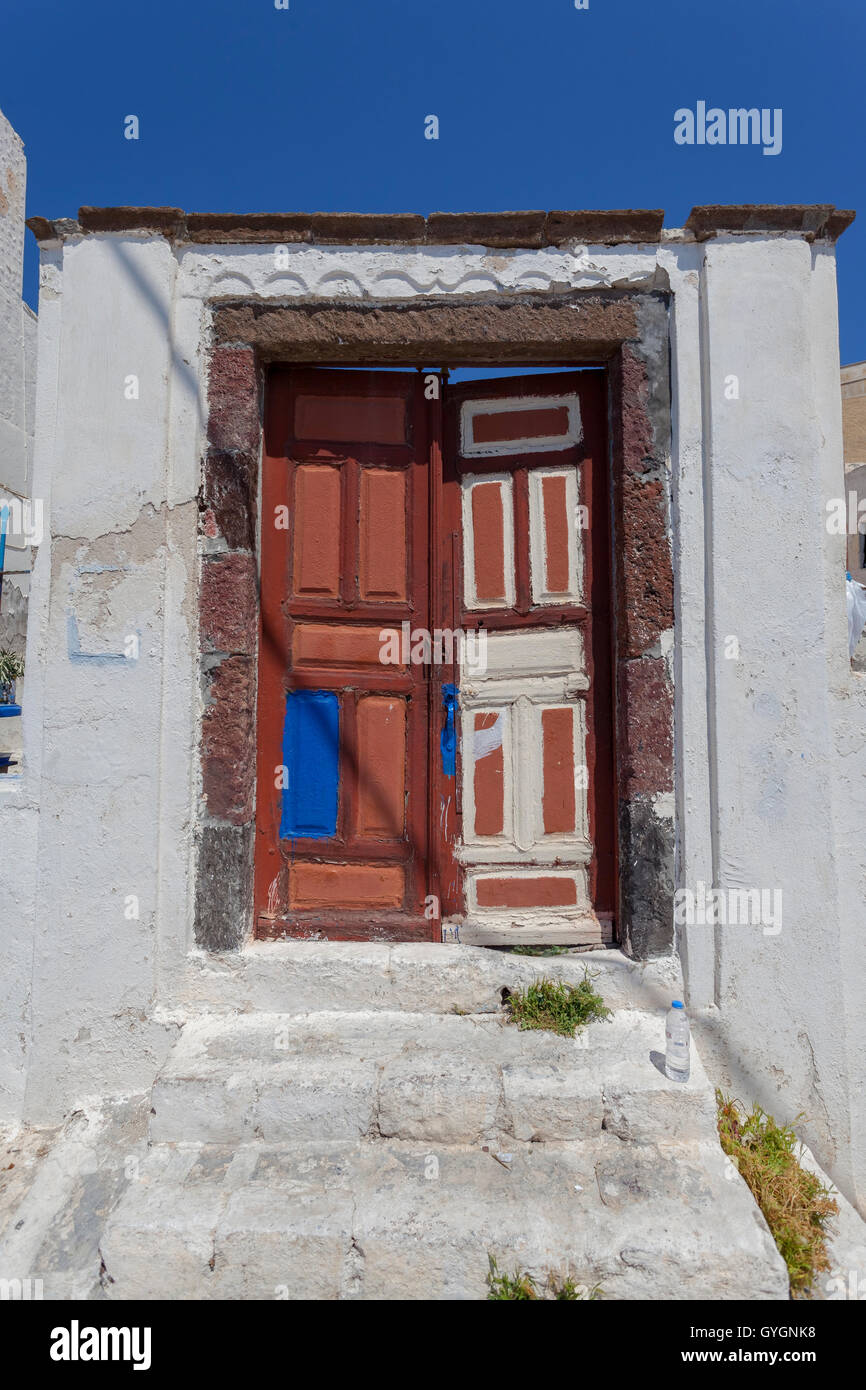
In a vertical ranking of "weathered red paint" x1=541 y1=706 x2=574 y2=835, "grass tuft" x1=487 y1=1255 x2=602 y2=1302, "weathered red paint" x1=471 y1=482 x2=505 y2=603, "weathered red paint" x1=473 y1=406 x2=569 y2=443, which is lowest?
"grass tuft" x1=487 y1=1255 x2=602 y2=1302

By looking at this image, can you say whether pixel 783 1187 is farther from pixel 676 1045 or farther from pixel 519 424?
pixel 519 424

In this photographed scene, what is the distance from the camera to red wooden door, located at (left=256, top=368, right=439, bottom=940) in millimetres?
3146

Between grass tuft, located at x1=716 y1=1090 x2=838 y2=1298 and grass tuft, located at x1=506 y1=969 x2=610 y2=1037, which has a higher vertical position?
grass tuft, located at x1=506 y1=969 x2=610 y2=1037

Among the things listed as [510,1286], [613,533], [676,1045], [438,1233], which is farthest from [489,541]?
[510,1286]

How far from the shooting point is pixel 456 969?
2916mm

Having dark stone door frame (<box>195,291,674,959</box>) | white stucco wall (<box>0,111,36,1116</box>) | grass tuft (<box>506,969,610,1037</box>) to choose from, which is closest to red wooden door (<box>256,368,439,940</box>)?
dark stone door frame (<box>195,291,674,959</box>)

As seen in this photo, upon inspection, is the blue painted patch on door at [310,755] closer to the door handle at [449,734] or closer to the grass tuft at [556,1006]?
the door handle at [449,734]

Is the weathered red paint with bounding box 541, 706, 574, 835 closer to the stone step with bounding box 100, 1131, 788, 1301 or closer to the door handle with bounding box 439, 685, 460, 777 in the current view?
the door handle with bounding box 439, 685, 460, 777

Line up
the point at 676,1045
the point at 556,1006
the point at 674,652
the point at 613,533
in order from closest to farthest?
the point at 676,1045 < the point at 556,1006 < the point at 674,652 < the point at 613,533

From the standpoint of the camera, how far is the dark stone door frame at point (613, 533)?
9.69 ft

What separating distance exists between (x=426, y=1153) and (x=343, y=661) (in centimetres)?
180

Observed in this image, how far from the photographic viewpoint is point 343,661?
319cm

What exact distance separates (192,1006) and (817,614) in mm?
2784

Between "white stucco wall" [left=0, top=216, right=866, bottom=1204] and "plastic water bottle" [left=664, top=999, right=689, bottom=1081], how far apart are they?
250mm
